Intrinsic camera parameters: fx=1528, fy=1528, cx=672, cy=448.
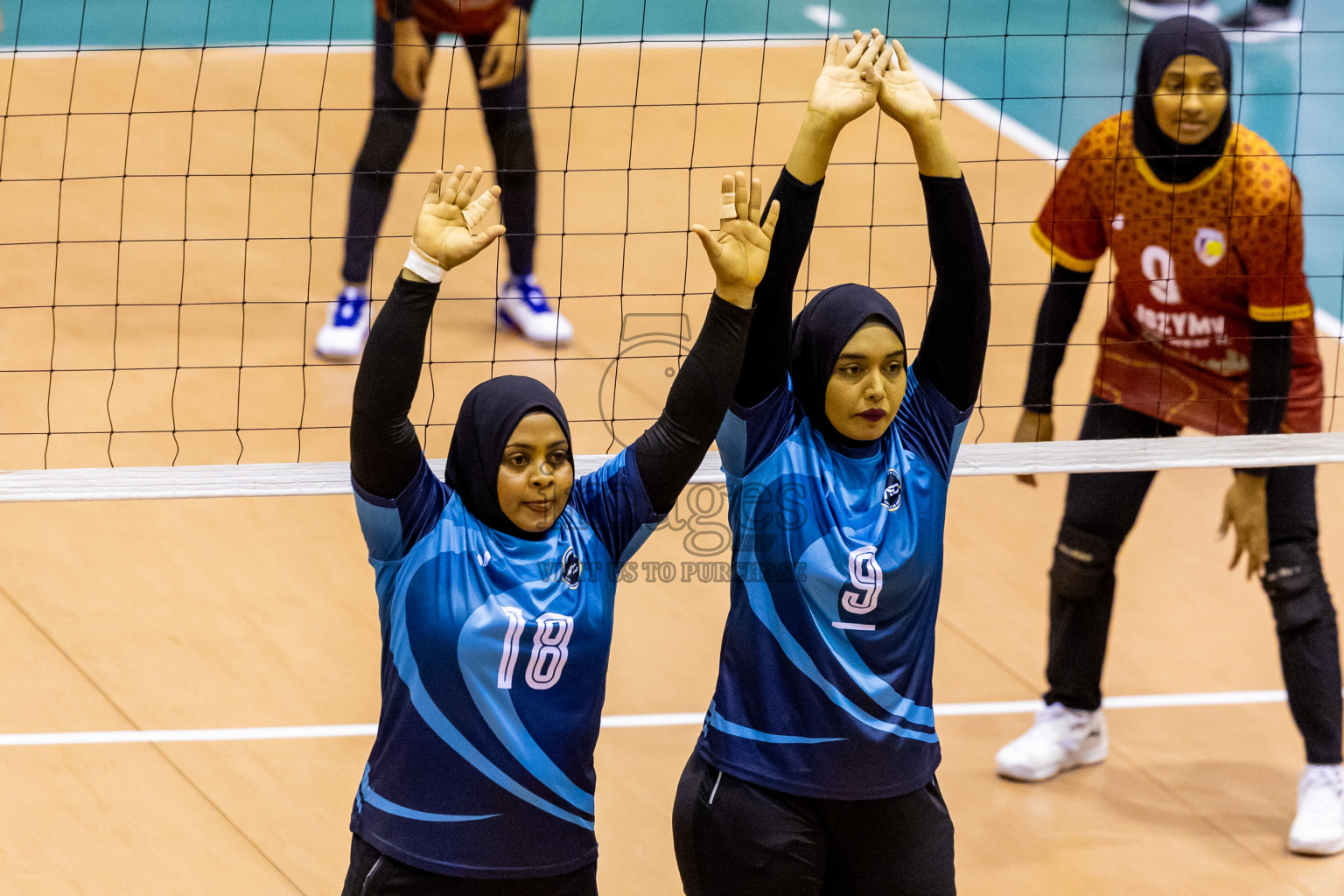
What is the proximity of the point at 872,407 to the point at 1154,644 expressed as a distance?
252 cm

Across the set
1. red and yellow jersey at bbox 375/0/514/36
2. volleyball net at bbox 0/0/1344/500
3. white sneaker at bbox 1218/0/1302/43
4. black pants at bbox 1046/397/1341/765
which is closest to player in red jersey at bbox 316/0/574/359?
red and yellow jersey at bbox 375/0/514/36

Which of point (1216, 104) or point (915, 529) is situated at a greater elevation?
point (1216, 104)

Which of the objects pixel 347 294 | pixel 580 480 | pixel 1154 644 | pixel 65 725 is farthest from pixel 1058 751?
pixel 347 294

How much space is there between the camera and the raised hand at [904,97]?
2637 mm

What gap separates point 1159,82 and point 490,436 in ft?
6.80

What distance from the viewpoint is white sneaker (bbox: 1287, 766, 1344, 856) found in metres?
3.84

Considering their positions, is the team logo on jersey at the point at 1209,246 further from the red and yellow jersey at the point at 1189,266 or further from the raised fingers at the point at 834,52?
the raised fingers at the point at 834,52

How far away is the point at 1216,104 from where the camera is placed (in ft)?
11.9

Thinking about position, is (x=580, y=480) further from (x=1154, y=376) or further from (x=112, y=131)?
(x=112, y=131)

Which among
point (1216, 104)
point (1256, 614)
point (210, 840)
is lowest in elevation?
point (210, 840)

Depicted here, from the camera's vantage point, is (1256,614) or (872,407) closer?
(872,407)

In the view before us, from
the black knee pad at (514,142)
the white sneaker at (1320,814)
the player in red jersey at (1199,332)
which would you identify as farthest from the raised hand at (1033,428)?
the black knee pad at (514,142)

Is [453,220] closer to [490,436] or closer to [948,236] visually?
[490,436]

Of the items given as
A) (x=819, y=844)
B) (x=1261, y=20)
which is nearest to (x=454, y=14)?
(x=819, y=844)
